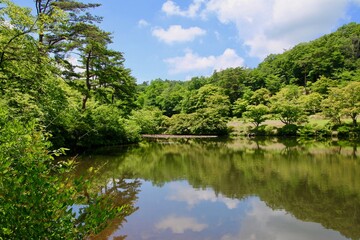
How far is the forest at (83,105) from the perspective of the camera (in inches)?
86.0

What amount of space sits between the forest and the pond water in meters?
0.99

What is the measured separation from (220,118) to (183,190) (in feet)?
93.1

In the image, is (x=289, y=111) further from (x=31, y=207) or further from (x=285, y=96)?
(x=31, y=207)

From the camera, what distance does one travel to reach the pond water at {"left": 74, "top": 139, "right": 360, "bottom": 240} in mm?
6637

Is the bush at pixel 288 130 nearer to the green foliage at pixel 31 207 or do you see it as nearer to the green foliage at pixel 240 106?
the green foliage at pixel 240 106

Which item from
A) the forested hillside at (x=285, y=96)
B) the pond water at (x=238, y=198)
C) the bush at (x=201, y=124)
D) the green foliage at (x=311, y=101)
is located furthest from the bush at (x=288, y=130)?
the pond water at (x=238, y=198)

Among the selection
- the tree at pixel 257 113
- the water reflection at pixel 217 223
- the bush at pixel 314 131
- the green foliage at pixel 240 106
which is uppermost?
the green foliage at pixel 240 106

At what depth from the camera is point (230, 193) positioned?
9.74 meters

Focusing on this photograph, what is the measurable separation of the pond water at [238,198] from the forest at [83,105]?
99 centimetres

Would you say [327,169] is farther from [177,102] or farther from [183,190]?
[177,102]

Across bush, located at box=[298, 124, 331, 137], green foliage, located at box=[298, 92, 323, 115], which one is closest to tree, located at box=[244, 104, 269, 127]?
green foliage, located at box=[298, 92, 323, 115]

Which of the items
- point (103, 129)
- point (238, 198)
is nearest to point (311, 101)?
point (103, 129)

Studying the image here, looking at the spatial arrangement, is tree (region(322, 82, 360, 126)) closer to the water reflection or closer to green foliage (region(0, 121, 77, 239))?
the water reflection

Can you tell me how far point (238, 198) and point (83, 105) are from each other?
49.6 feet
